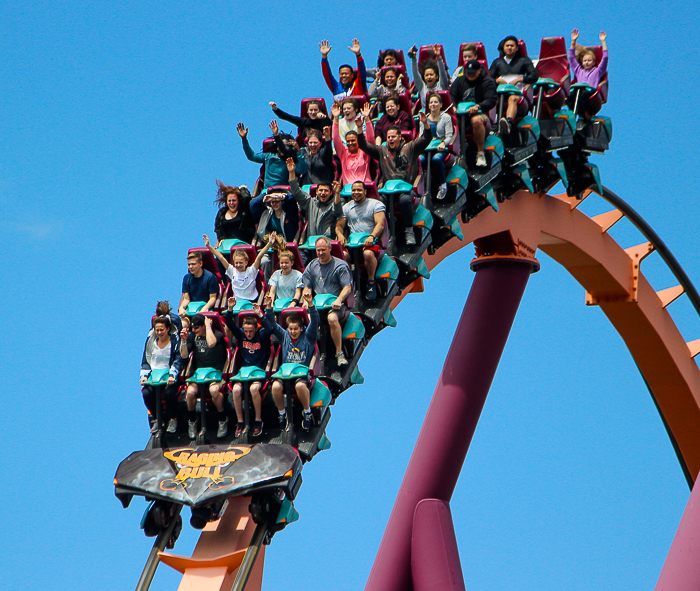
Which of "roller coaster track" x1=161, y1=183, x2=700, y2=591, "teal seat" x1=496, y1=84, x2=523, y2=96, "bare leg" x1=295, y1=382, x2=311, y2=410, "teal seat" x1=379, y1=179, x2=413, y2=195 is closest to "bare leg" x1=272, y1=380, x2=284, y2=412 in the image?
"bare leg" x1=295, y1=382, x2=311, y2=410

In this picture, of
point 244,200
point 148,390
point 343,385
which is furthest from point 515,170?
point 148,390

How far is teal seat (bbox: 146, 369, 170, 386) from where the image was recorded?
9.32m

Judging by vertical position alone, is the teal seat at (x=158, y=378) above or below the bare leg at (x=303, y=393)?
below

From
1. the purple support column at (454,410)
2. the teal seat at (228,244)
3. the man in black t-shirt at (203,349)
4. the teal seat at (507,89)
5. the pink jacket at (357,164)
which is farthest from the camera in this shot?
the purple support column at (454,410)

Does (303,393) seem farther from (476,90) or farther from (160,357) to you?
(476,90)

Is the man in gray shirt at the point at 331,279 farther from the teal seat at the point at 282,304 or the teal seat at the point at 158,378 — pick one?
the teal seat at the point at 158,378

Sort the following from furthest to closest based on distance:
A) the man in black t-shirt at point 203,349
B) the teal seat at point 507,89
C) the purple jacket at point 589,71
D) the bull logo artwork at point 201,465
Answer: the purple jacket at point 589,71, the teal seat at point 507,89, the man in black t-shirt at point 203,349, the bull logo artwork at point 201,465

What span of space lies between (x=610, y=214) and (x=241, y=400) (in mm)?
7259

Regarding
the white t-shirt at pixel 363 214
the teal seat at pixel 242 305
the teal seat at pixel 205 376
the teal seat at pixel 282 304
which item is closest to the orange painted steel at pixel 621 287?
the white t-shirt at pixel 363 214

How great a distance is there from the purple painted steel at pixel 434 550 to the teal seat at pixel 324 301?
3547mm

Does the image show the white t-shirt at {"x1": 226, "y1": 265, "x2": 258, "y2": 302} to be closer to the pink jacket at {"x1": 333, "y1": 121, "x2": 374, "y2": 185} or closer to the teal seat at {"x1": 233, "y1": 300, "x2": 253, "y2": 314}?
the teal seat at {"x1": 233, "y1": 300, "x2": 253, "y2": 314}

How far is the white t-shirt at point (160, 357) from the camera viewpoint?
9.50 meters

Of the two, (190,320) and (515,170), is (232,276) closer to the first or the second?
(190,320)

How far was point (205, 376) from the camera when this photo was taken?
9211mm
